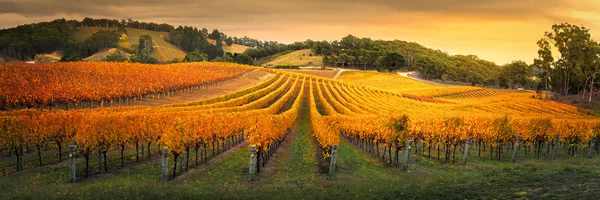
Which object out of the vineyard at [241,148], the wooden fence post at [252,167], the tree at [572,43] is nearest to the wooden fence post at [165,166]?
the vineyard at [241,148]

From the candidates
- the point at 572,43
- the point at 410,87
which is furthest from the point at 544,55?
the point at 410,87

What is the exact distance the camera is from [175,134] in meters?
32.8

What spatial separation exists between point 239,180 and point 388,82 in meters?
165

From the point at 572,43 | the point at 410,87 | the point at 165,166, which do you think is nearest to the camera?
the point at 165,166

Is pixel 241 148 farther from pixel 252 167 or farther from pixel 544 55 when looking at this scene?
pixel 544 55

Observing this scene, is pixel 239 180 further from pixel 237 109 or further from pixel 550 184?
pixel 237 109

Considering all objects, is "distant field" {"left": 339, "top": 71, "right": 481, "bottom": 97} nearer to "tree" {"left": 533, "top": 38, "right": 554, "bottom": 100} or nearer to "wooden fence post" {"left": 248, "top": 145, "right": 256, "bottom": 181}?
"tree" {"left": 533, "top": 38, "right": 554, "bottom": 100}

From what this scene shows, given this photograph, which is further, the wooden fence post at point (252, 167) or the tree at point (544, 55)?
the tree at point (544, 55)

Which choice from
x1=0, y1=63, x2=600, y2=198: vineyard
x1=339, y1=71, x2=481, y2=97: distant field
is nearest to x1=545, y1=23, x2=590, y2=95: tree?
x1=339, y1=71, x2=481, y2=97: distant field

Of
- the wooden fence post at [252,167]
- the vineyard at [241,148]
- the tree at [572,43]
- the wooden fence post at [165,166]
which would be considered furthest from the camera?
the tree at [572,43]

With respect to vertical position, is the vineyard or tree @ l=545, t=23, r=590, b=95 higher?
tree @ l=545, t=23, r=590, b=95

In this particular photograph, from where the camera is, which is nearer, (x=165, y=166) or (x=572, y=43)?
(x=165, y=166)

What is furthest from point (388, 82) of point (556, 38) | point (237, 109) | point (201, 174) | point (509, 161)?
point (201, 174)

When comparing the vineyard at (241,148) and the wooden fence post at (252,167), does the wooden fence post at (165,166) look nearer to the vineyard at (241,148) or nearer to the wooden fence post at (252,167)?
the vineyard at (241,148)
